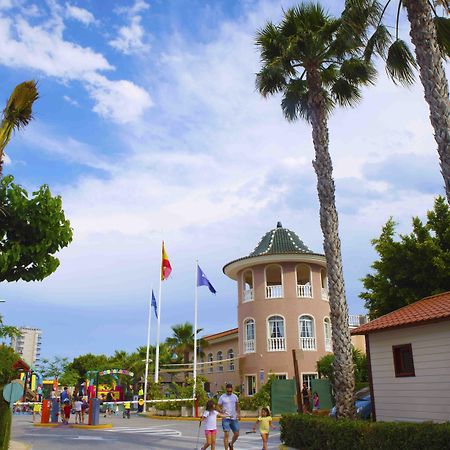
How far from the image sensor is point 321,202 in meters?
15.2

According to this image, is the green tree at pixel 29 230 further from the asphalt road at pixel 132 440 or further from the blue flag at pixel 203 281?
the blue flag at pixel 203 281

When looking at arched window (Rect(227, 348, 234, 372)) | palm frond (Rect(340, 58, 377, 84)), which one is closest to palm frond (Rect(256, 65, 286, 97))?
palm frond (Rect(340, 58, 377, 84))

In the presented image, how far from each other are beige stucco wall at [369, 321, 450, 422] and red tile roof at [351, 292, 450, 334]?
33 centimetres

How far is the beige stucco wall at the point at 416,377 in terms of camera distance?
14.6m

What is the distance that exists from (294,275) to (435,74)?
23.5 meters

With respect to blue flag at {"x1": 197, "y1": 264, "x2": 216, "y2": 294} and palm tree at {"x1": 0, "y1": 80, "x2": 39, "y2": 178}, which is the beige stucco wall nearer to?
palm tree at {"x1": 0, "y1": 80, "x2": 39, "y2": 178}

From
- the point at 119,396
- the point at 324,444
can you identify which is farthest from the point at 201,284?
the point at 324,444

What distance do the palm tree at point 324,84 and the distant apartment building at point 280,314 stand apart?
1616 cm

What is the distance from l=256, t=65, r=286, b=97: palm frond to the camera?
1739cm

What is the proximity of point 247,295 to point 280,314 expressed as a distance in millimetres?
2977

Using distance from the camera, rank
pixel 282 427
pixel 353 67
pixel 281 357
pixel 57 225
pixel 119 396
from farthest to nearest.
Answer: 1. pixel 119 396
2. pixel 281 357
3. pixel 353 67
4. pixel 282 427
5. pixel 57 225

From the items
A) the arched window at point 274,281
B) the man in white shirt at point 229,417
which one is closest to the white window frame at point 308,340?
the arched window at point 274,281

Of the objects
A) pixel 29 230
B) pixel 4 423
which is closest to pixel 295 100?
pixel 29 230

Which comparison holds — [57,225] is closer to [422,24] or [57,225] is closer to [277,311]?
[422,24]
